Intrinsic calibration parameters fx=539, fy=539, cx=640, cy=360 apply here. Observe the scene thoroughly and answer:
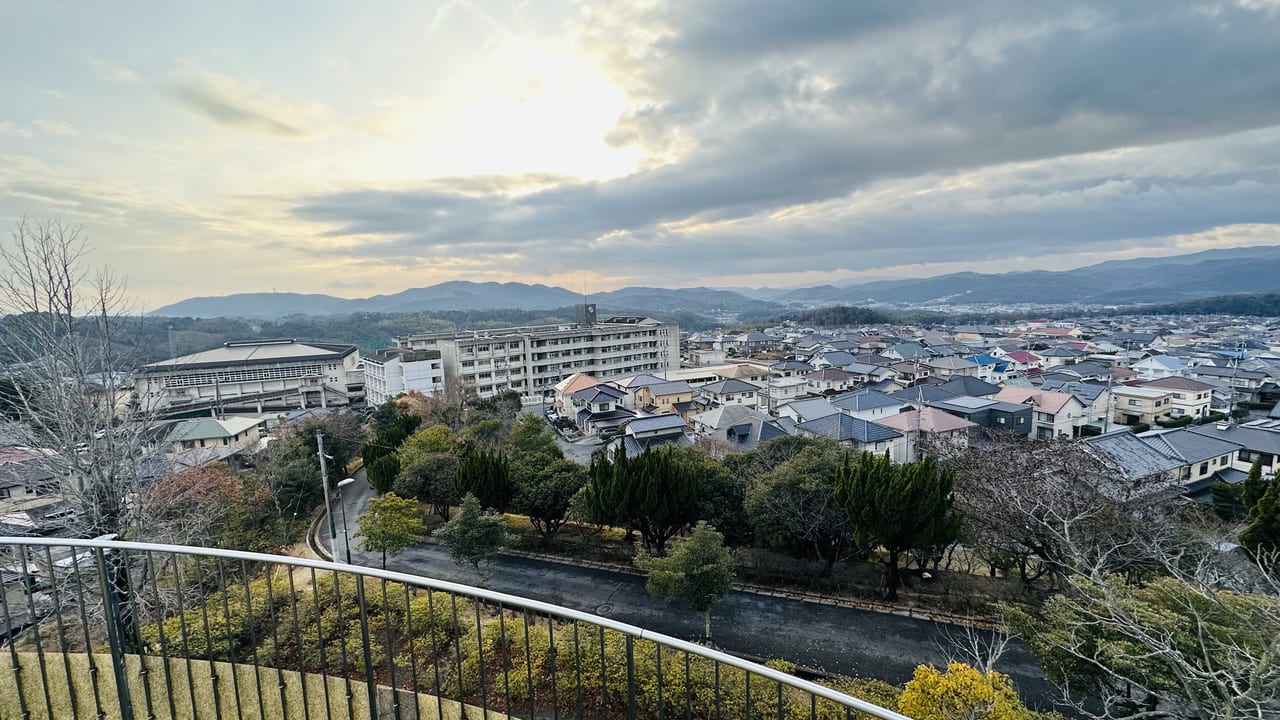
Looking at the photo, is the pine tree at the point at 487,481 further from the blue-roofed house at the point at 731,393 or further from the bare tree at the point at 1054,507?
the blue-roofed house at the point at 731,393

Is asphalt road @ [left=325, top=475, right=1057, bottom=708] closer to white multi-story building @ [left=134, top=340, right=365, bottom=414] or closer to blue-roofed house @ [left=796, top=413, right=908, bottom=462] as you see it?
blue-roofed house @ [left=796, top=413, right=908, bottom=462]

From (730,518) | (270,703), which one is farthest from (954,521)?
(270,703)

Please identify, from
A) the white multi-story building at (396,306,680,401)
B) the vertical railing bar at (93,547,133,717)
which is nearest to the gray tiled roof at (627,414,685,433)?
the white multi-story building at (396,306,680,401)

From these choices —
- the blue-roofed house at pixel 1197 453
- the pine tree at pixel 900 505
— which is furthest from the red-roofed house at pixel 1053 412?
the pine tree at pixel 900 505

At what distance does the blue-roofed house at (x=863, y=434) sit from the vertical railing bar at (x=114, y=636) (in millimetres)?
20784

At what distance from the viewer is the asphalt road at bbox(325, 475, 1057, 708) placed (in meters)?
8.93

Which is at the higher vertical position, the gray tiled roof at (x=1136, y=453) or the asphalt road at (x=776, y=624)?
the gray tiled roof at (x=1136, y=453)

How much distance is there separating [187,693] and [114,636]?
0.55 meters

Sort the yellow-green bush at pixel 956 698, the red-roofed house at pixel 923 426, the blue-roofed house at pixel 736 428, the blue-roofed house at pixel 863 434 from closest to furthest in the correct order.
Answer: the yellow-green bush at pixel 956 698 → the red-roofed house at pixel 923 426 → the blue-roofed house at pixel 863 434 → the blue-roofed house at pixel 736 428

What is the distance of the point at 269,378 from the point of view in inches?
1718

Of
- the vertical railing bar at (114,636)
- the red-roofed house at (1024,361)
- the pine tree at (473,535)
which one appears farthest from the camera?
the red-roofed house at (1024,361)

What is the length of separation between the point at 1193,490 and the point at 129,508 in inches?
1068

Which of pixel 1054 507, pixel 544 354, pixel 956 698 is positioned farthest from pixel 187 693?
pixel 544 354

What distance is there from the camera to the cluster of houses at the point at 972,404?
1916 centimetres
